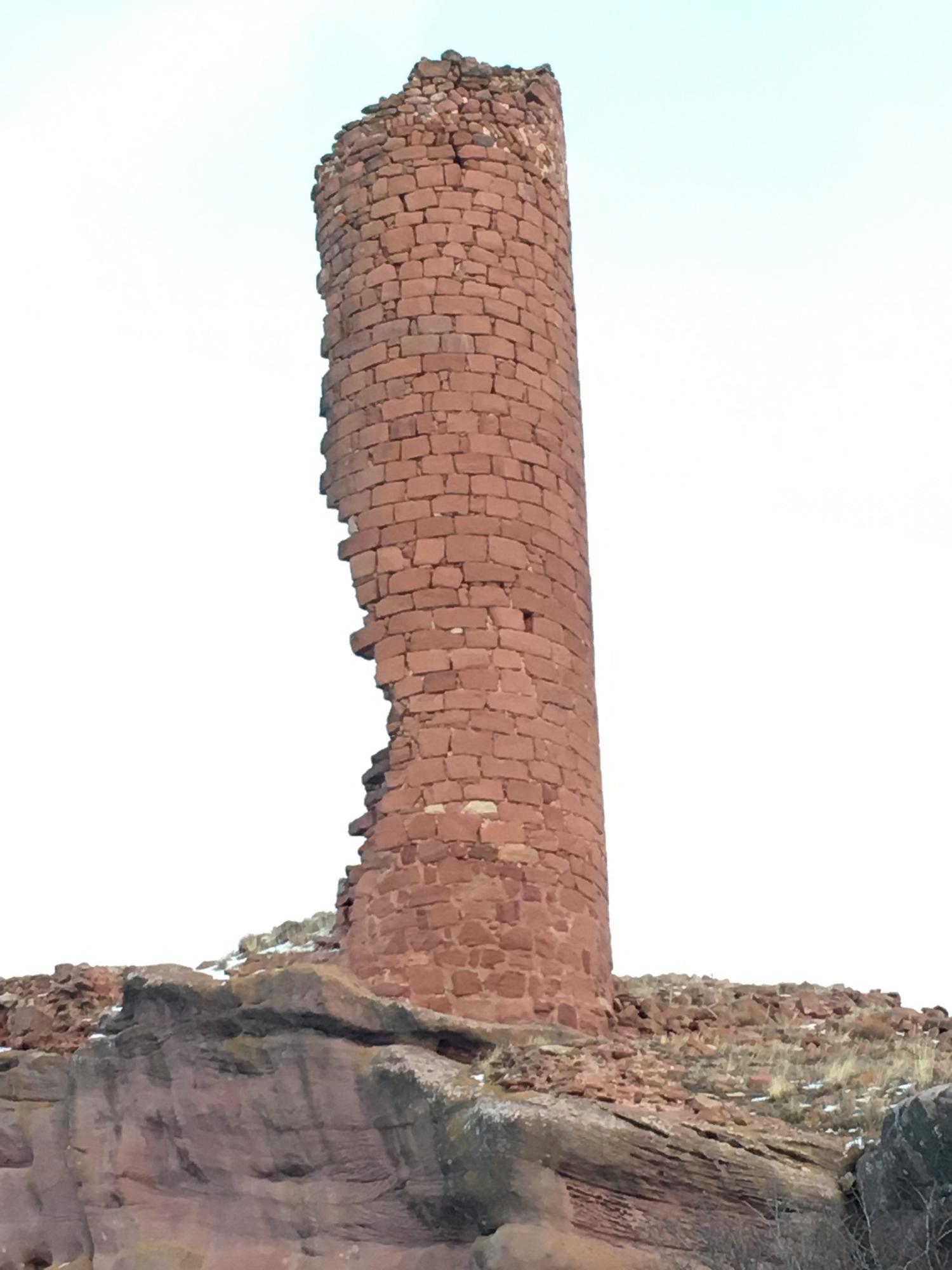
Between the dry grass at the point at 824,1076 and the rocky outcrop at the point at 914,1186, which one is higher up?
the dry grass at the point at 824,1076

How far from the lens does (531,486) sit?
54.7ft

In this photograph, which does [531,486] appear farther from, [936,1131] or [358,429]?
[936,1131]

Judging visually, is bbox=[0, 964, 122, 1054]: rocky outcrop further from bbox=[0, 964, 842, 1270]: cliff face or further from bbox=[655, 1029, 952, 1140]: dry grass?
bbox=[655, 1029, 952, 1140]: dry grass

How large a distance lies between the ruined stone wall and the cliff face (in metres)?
0.93

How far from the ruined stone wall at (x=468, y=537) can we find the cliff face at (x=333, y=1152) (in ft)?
3.05

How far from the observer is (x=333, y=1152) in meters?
13.9

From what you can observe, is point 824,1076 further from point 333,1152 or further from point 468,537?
point 468,537

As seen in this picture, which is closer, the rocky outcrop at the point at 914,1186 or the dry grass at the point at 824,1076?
the rocky outcrop at the point at 914,1186

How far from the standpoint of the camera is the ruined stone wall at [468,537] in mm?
15406

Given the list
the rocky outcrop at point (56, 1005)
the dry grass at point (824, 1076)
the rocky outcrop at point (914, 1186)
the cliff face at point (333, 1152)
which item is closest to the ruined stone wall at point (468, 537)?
the cliff face at point (333, 1152)

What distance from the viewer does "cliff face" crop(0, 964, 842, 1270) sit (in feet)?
40.7

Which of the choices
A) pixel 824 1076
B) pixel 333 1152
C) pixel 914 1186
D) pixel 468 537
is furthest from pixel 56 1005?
pixel 914 1186

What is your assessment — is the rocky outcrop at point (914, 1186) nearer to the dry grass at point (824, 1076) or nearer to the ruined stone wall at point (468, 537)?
the dry grass at point (824, 1076)

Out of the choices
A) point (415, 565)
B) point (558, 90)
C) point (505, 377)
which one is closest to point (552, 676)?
point (415, 565)
